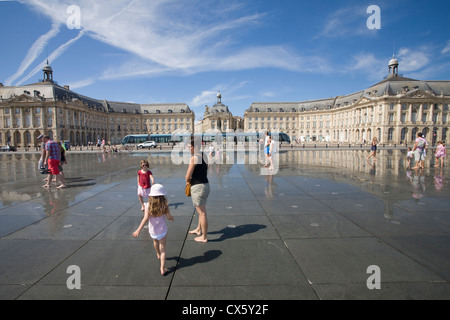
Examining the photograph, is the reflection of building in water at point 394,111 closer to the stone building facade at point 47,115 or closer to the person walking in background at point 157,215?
the person walking in background at point 157,215

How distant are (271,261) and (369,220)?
307 cm

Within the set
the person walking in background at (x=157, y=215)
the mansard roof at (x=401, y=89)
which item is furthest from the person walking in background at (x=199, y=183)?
the mansard roof at (x=401, y=89)

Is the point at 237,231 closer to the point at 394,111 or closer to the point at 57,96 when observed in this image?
the point at 394,111

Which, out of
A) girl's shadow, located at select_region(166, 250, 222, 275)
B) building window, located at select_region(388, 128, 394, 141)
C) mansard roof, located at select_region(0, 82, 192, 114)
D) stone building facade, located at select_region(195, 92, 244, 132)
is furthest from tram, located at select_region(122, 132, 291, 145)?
girl's shadow, located at select_region(166, 250, 222, 275)

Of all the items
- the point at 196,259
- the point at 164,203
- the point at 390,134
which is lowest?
the point at 196,259

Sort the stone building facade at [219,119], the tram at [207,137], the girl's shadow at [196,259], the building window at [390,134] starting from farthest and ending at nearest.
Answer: the stone building facade at [219,119], the building window at [390,134], the tram at [207,137], the girl's shadow at [196,259]

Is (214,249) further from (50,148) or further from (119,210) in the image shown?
(50,148)

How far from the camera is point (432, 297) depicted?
9.09ft

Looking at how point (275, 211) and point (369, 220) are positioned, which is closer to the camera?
point (369, 220)

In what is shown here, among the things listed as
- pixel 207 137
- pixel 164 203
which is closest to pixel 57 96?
pixel 207 137

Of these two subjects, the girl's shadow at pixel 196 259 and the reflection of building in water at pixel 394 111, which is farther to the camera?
the reflection of building in water at pixel 394 111

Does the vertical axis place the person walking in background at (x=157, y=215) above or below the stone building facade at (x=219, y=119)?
below

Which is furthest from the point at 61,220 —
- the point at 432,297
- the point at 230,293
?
the point at 432,297

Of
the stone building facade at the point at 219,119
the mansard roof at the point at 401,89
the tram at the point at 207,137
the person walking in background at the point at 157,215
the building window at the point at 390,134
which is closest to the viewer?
the person walking in background at the point at 157,215
